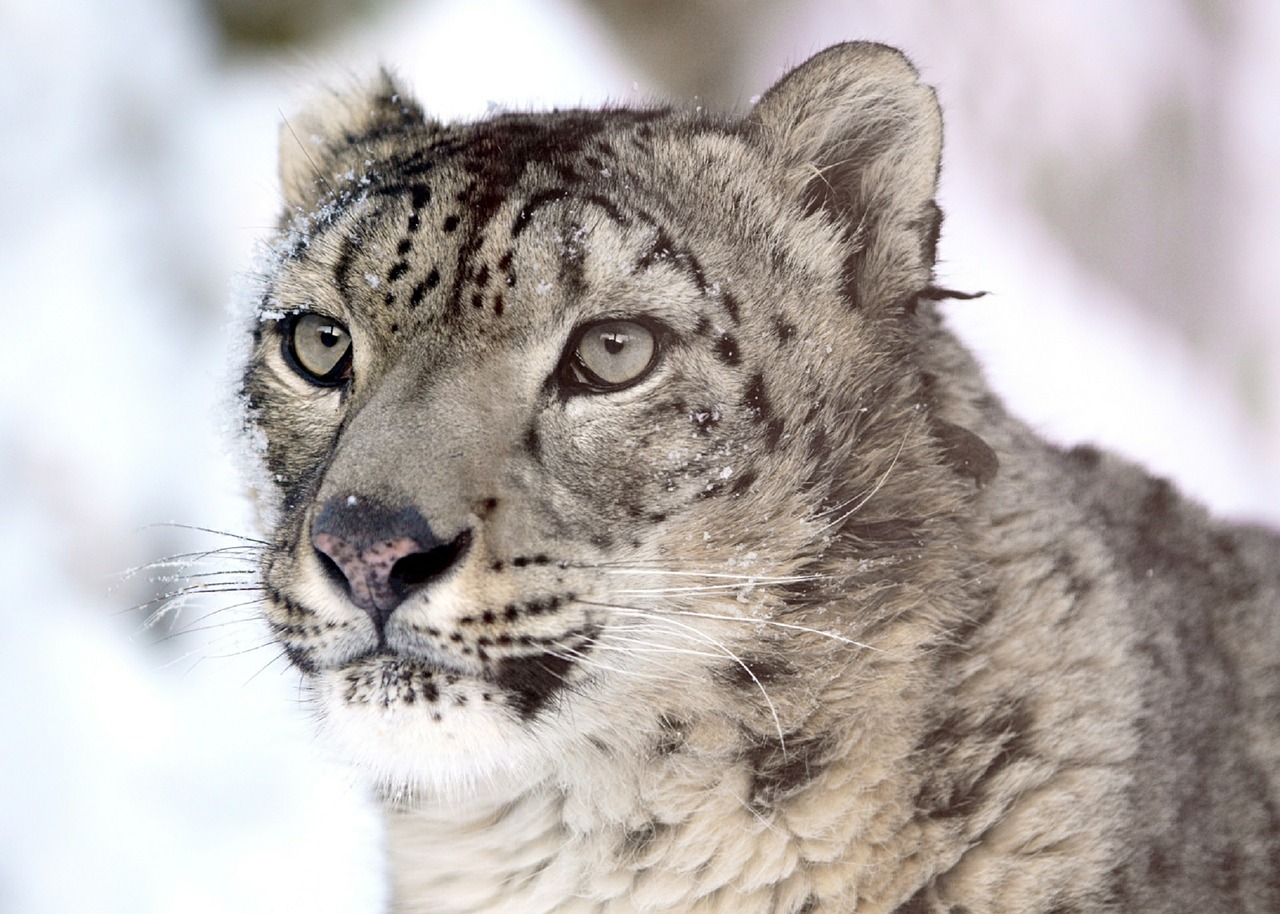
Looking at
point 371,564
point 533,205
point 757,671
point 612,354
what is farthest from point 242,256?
point 757,671

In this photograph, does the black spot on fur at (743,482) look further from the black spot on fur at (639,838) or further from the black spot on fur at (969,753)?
the black spot on fur at (639,838)

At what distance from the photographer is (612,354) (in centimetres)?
273

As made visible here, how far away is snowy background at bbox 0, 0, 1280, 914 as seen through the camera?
586 centimetres

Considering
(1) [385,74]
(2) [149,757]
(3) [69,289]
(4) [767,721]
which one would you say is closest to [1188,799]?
(4) [767,721]

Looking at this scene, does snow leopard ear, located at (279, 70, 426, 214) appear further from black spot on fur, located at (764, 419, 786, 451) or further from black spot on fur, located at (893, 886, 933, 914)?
black spot on fur, located at (893, 886, 933, 914)

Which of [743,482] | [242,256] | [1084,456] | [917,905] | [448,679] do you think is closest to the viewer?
[448,679]

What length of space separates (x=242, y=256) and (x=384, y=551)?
381cm

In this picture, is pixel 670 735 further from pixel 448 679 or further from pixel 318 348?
pixel 318 348

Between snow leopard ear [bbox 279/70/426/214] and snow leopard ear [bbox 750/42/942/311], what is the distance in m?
1.28

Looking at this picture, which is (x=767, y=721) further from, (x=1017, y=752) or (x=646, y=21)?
(x=646, y=21)

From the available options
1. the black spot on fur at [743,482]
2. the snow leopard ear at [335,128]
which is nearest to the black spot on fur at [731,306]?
the black spot on fur at [743,482]

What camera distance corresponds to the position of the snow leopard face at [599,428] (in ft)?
8.20

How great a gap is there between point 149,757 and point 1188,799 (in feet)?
15.5

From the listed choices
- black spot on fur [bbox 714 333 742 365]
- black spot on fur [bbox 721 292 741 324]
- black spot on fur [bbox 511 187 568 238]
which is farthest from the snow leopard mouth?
black spot on fur [bbox 511 187 568 238]
